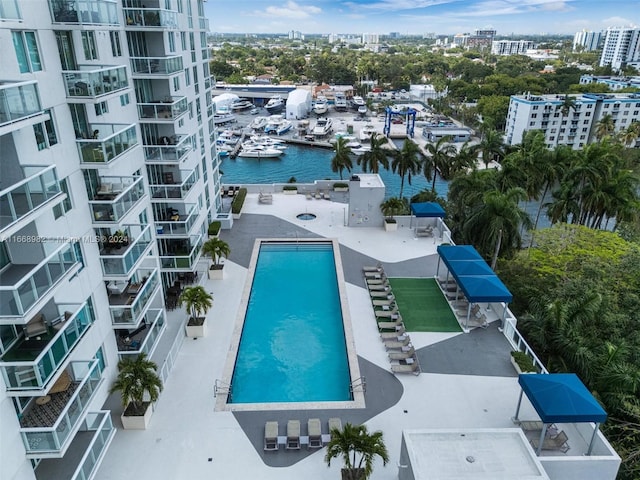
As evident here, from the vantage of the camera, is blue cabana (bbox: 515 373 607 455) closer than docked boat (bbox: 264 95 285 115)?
Yes

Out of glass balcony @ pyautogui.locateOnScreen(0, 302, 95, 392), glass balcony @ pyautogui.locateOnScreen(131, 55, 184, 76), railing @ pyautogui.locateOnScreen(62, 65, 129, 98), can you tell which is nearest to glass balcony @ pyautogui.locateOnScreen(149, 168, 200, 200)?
glass balcony @ pyautogui.locateOnScreen(131, 55, 184, 76)

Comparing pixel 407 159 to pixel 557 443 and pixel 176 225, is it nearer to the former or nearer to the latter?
pixel 176 225

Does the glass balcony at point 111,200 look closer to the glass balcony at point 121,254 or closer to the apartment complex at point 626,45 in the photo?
the glass balcony at point 121,254

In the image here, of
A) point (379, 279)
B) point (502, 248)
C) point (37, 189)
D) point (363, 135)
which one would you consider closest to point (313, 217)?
point (379, 279)

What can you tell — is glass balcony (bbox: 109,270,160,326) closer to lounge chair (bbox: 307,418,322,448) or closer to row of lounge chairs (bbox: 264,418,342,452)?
row of lounge chairs (bbox: 264,418,342,452)

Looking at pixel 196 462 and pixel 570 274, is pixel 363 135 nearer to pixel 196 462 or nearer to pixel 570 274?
pixel 570 274

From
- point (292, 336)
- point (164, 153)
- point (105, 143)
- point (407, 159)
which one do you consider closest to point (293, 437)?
point (292, 336)

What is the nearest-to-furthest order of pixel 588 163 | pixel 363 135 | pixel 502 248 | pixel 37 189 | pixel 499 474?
pixel 37 189 → pixel 499 474 → pixel 502 248 → pixel 588 163 → pixel 363 135
